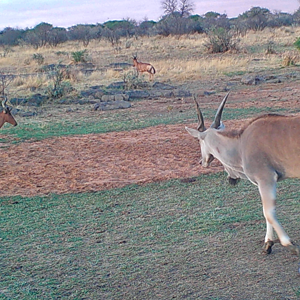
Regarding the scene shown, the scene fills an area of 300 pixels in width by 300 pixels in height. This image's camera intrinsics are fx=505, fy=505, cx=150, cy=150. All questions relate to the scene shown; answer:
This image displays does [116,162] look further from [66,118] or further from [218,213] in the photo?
[66,118]

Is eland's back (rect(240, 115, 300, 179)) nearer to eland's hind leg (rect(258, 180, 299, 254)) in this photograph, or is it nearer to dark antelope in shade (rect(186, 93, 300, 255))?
dark antelope in shade (rect(186, 93, 300, 255))

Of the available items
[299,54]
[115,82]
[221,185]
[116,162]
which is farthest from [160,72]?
[221,185]

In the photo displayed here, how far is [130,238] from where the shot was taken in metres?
5.51

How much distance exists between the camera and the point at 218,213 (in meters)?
6.16

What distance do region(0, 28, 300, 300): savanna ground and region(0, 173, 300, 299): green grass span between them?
12mm

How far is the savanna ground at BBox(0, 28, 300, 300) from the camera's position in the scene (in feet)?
14.6

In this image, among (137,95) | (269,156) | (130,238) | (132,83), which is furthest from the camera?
(132,83)

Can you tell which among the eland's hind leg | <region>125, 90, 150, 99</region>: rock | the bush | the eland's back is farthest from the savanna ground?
the bush

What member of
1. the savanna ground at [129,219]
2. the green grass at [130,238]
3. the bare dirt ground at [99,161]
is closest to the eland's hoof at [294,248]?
the savanna ground at [129,219]

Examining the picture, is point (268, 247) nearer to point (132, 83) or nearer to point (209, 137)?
point (209, 137)

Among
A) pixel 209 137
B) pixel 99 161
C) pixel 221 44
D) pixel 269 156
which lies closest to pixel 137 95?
pixel 99 161

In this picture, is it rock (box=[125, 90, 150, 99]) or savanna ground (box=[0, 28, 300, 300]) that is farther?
rock (box=[125, 90, 150, 99])

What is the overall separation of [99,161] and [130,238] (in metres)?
3.72

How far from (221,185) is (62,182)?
2.47 meters
